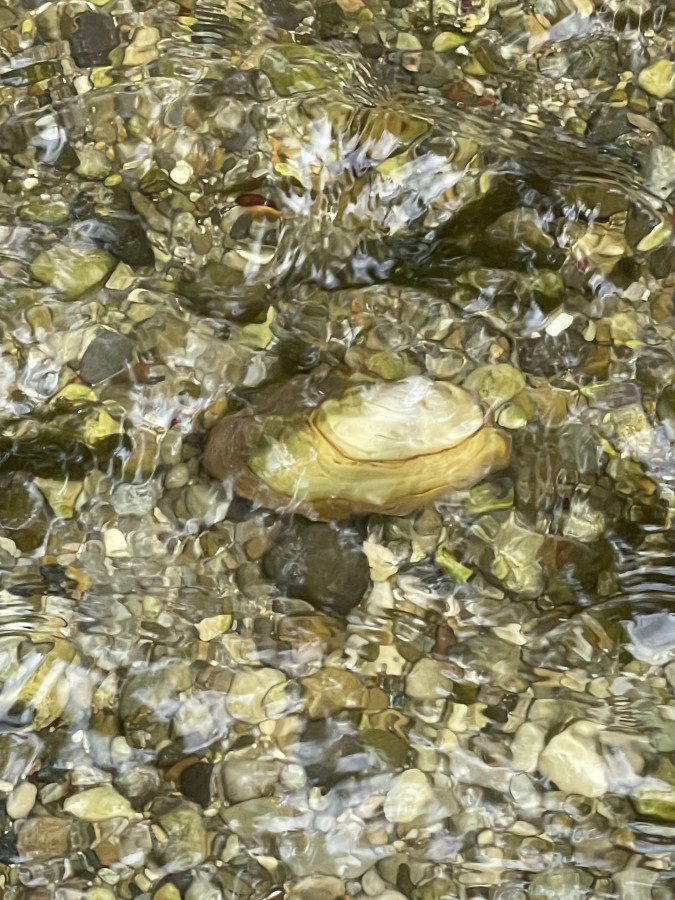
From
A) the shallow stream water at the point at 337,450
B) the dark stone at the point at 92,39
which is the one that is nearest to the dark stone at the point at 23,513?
the shallow stream water at the point at 337,450

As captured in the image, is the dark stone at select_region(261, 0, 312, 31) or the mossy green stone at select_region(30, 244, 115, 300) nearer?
the mossy green stone at select_region(30, 244, 115, 300)

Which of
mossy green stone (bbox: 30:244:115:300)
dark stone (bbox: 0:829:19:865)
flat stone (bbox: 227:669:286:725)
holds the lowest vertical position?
dark stone (bbox: 0:829:19:865)

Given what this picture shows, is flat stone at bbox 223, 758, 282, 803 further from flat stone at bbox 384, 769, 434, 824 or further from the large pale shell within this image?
the large pale shell

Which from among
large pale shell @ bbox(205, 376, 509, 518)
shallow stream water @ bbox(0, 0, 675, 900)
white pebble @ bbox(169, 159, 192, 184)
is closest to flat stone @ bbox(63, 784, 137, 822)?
shallow stream water @ bbox(0, 0, 675, 900)

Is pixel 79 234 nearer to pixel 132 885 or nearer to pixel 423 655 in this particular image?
pixel 423 655

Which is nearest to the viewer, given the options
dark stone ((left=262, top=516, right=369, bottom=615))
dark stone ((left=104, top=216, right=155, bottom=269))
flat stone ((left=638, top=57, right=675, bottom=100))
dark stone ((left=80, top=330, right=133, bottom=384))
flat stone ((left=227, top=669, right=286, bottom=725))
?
flat stone ((left=227, top=669, right=286, bottom=725))

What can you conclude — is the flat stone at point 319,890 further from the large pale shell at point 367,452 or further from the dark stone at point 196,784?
the large pale shell at point 367,452
